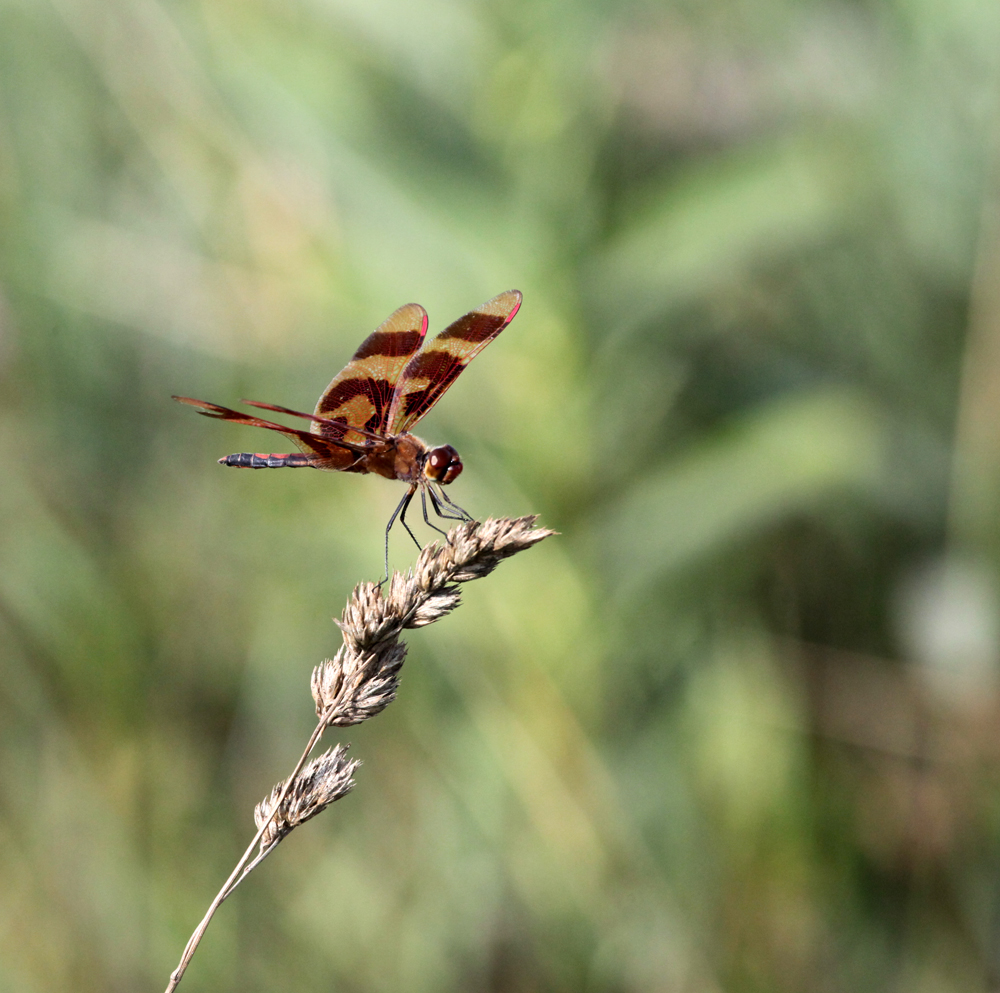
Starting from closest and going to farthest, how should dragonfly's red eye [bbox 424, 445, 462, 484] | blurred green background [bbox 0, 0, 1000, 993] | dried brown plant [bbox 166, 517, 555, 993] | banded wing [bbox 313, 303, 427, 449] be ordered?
dried brown plant [bbox 166, 517, 555, 993] → dragonfly's red eye [bbox 424, 445, 462, 484] → banded wing [bbox 313, 303, 427, 449] → blurred green background [bbox 0, 0, 1000, 993]

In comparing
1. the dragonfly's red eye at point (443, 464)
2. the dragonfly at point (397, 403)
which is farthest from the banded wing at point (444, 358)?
the dragonfly's red eye at point (443, 464)

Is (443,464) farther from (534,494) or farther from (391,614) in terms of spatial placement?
(534,494)

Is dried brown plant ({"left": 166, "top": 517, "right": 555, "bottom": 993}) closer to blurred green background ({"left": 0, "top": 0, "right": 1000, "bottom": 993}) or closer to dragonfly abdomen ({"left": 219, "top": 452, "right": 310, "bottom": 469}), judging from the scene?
dragonfly abdomen ({"left": 219, "top": 452, "right": 310, "bottom": 469})

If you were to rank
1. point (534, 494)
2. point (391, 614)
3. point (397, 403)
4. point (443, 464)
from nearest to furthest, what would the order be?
point (391, 614) < point (443, 464) < point (397, 403) < point (534, 494)

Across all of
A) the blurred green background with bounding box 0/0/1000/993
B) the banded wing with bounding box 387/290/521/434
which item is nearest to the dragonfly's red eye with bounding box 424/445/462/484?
the banded wing with bounding box 387/290/521/434

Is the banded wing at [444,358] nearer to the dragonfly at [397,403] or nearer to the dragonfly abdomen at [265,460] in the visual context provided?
the dragonfly at [397,403]

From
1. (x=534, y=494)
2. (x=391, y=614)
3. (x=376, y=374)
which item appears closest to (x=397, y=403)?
(x=376, y=374)
